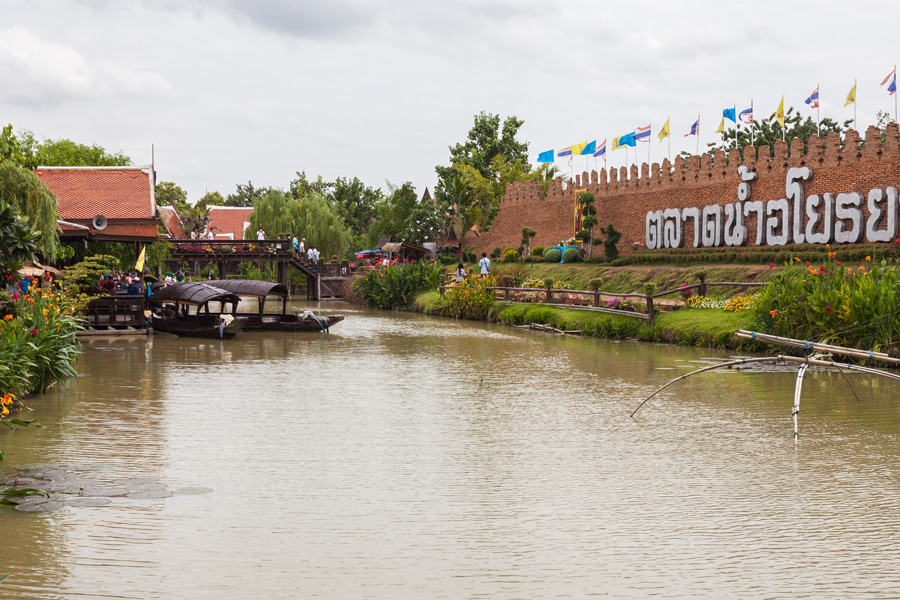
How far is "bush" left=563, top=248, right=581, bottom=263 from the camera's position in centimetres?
3972

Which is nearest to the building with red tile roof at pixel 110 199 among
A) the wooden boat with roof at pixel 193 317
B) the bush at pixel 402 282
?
the wooden boat with roof at pixel 193 317

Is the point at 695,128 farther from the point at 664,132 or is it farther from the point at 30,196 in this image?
the point at 30,196

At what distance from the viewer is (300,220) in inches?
2302

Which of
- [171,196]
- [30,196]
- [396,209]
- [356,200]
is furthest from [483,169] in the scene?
[30,196]

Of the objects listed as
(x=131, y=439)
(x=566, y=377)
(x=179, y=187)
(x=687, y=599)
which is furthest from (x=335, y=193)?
(x=687, y=599)

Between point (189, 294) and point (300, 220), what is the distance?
32.9 m

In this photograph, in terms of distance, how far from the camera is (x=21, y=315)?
44.7 feet

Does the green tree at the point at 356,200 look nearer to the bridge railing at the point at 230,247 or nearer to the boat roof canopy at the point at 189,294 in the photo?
the bridge railing at the point at 230,247

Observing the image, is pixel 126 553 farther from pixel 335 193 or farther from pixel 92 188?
pixel 335 193

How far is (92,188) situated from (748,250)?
850 inches

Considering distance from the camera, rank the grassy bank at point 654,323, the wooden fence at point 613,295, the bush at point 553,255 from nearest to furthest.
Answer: the grassy bank at point 654,323 < the wooden fence at point 613,295 < the bush at point 553,255

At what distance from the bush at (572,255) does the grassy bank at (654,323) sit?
737 cm

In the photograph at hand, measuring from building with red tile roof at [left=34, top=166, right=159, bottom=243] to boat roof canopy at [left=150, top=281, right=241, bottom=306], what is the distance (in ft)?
7.24

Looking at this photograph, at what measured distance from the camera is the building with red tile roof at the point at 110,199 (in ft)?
94.2
